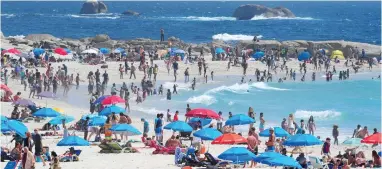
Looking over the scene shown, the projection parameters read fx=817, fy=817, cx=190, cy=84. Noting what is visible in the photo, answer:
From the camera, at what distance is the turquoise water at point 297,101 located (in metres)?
35.2

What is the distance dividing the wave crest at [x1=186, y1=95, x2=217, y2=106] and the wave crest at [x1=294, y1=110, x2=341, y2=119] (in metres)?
4.33

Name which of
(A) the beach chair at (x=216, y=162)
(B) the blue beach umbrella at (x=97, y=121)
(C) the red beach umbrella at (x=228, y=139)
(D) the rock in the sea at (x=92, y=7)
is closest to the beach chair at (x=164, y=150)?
(C) the red beach umbrella at (x=228, y=139)

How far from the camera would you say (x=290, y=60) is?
2133 inches

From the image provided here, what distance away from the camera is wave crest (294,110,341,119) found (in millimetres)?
35475

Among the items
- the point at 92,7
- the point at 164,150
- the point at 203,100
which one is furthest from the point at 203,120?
the point at 92,7

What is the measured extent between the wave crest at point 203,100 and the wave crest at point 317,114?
4.33m

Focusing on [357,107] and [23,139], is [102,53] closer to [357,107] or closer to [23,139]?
[357,107]

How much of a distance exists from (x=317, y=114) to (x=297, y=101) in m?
4.90

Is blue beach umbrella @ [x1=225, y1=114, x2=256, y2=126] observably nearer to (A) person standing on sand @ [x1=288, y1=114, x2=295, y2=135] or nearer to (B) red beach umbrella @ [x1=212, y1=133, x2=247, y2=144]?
(A) person standing on sand @ [x1=288, y1=114, x2=295, y2=135]

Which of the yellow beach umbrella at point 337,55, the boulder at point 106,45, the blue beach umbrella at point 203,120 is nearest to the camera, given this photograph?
the blue beach umbrella at point 203,120

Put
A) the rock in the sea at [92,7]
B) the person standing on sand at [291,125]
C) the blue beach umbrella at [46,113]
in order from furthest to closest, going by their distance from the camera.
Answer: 1. the rock in the sea at [92,7]
2. the person standing on sand at [291,125]
3. the blue beach umbrella at [46,113]

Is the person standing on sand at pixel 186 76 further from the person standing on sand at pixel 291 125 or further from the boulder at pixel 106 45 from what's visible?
the person standing on sand at pixel 291 125

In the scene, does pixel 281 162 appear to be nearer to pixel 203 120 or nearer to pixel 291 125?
pixel 203 120

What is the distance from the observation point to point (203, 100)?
Answer: 128ft
